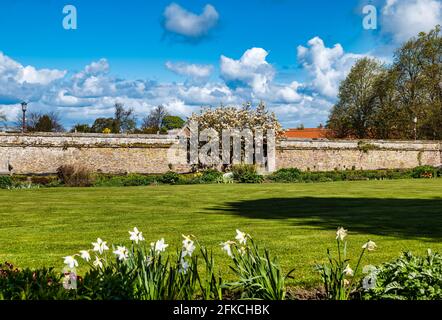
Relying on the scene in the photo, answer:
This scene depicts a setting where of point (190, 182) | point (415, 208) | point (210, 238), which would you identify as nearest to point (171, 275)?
point (210, 238)

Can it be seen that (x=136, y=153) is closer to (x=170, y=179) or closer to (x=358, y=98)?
(x=170, y=179)

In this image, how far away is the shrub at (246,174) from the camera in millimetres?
37125

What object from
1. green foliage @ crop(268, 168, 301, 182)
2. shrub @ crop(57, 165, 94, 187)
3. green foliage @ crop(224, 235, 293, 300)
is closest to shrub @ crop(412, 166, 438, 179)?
green foliage @ crop(268, 168, 301, 182)

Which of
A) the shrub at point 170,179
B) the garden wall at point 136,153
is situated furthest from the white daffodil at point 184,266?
the garden wall at point 136,153

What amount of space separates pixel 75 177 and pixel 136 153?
42.2 feet

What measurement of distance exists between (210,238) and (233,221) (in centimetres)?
315

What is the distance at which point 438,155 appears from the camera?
200 ft

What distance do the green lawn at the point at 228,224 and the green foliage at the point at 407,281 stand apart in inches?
62.9

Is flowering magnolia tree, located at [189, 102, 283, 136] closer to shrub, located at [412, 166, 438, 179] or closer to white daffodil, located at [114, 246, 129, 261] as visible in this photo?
shrub, located at [412, 166, 438, 179]

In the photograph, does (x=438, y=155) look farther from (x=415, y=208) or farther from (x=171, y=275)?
(x=171, y=275)

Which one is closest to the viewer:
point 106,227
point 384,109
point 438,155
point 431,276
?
point 431,276

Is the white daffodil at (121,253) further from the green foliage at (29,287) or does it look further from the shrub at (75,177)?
the shrub at (75,177)
